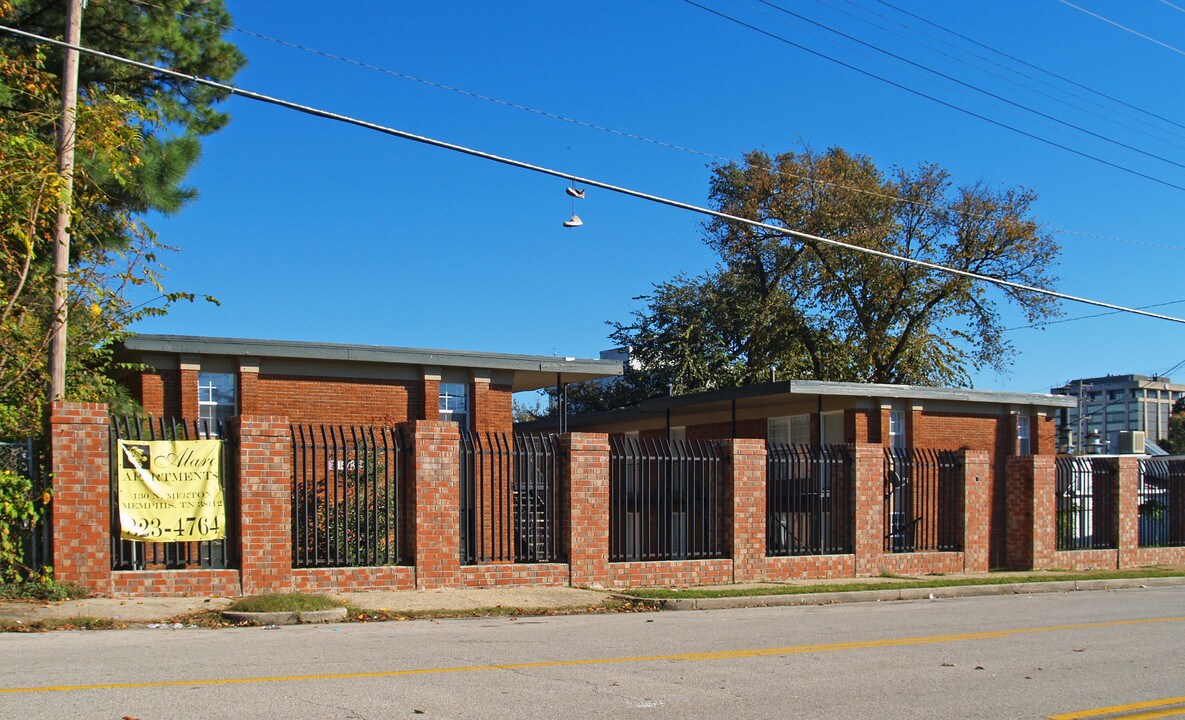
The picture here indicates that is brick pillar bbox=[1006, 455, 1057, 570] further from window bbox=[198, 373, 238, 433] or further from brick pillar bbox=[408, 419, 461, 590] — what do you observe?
window bbox=[198, 373, 238, 433]

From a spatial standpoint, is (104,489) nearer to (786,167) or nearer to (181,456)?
(181,456)

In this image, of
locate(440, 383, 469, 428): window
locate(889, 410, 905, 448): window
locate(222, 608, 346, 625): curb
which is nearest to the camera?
locate(222, 608, 346, 625): curb

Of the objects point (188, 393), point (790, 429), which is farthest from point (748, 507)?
point (790, 429)

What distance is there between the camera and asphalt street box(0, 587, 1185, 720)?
25.4 ft

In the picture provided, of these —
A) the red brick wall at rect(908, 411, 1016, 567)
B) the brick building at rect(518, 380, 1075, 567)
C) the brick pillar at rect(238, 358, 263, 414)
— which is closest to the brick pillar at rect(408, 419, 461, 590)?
the brick pillar at rect(238, 358, 263, 414)

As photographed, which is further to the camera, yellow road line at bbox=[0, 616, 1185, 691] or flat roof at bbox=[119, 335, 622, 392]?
flat roof at bbox=[119, 335, 622, 392]

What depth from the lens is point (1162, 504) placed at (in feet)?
85.3

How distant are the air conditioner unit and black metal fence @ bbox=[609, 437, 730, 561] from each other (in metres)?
17.6

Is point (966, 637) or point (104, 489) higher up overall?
point (104, 489)

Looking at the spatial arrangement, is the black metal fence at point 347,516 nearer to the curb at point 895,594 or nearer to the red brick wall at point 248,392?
the curb at point 895,594

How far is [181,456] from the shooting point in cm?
1420

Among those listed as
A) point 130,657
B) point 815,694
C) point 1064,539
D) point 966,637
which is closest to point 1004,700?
point 815,694

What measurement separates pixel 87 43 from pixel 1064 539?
21140 mm

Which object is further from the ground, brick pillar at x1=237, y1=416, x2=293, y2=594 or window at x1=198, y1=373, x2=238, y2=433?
window at x1=198, y1=373, x2=238, y2=433
